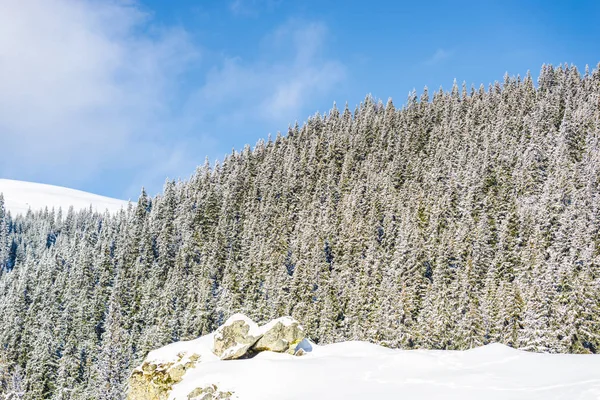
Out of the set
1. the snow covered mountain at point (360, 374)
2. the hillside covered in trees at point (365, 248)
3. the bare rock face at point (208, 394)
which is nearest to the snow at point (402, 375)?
the snow covered mountain at point (360, 374)

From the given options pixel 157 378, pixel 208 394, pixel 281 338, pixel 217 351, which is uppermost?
pixel 281 338

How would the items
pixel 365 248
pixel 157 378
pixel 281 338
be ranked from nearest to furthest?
pixel 157 378 < pixel 281 338 < pixel 365 248

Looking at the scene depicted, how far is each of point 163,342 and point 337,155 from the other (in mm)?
73736

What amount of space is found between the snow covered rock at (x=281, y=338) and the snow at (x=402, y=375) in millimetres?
579

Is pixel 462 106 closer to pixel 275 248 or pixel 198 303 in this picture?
pixel 275 248

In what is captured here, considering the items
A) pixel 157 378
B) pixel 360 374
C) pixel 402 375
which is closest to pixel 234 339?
pixel 157 378

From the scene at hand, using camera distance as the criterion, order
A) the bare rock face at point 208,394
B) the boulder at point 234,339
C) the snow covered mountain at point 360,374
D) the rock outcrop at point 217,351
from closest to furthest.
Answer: the snow covered mountain at point 360,374, the bare rock face at point 208,394, the rock outcrop at point 217,351, the boulder at point 234,339

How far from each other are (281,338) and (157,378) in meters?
6.82

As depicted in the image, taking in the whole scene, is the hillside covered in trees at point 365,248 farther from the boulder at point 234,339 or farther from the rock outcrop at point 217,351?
the boulder at point 234,339

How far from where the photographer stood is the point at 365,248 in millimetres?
80125

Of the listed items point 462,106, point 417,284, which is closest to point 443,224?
point 417,284

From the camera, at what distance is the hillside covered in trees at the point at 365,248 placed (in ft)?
181

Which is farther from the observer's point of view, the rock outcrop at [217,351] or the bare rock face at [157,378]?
the rock outcrop at [217,351]

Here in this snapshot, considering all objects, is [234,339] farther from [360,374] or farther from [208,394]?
[360,374]
